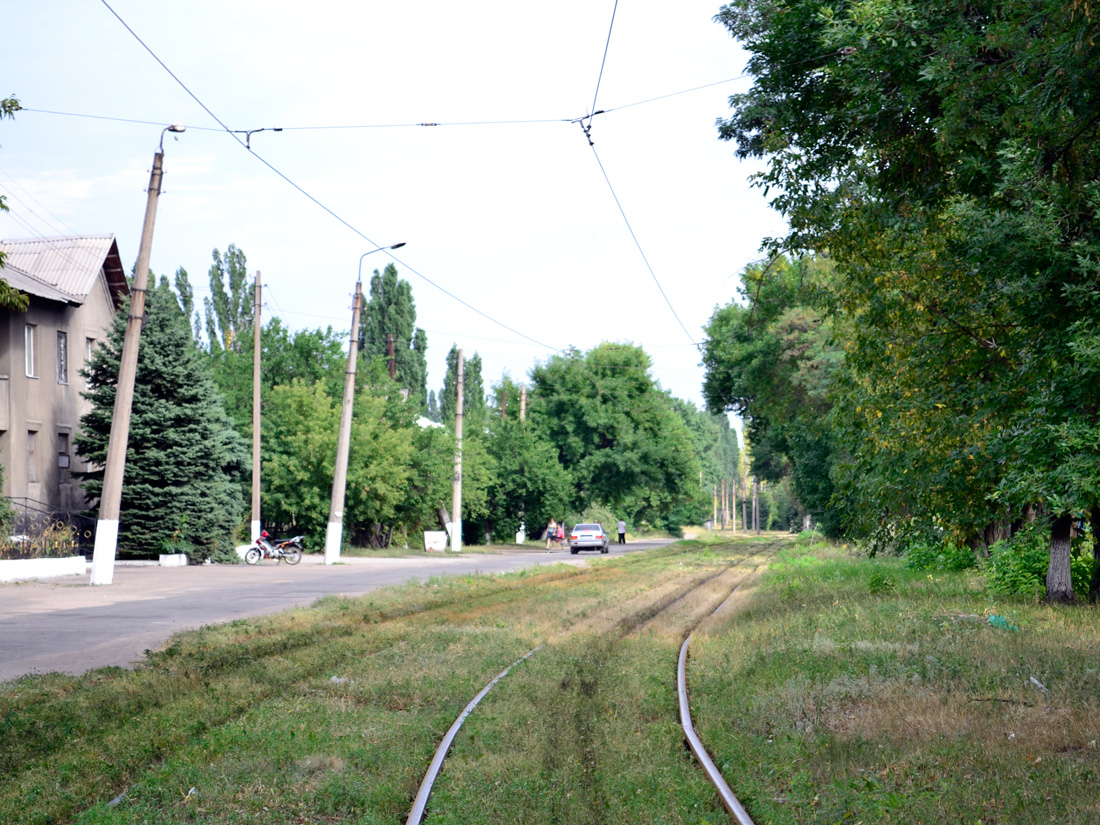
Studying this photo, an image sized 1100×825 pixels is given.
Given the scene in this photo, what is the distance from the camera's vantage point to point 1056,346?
11.8m

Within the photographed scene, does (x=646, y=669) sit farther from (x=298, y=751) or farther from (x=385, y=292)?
(x=385, y=292)

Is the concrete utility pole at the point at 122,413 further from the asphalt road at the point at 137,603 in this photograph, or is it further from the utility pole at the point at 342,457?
the utility pole at the point at 342,457

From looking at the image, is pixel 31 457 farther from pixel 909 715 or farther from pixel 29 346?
pixel 909 715

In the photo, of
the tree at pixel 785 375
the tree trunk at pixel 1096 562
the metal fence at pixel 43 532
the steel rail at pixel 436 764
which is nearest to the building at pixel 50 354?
the metal fence at pixel 43 532

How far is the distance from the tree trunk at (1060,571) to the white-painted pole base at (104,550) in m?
18.9

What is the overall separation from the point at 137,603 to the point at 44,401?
61.3ft

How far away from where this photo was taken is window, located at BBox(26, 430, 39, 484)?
3347 centimetres

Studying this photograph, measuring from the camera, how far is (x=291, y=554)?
3694 centimetres

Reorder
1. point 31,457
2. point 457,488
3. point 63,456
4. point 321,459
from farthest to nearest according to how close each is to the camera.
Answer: point 457,488
point 321,459
point 63,456
point 31,457

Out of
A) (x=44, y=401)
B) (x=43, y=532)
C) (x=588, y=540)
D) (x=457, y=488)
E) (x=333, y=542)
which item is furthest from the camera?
(x=588, y=540)

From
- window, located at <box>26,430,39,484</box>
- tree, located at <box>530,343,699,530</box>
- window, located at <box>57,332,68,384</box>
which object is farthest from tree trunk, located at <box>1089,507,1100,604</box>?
tree, located at <box>530,343,699,530</box>

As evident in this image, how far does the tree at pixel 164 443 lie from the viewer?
32.2 m

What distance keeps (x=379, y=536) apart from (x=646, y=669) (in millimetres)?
39530

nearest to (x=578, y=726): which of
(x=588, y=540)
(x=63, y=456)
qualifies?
(x=63, y=456)
